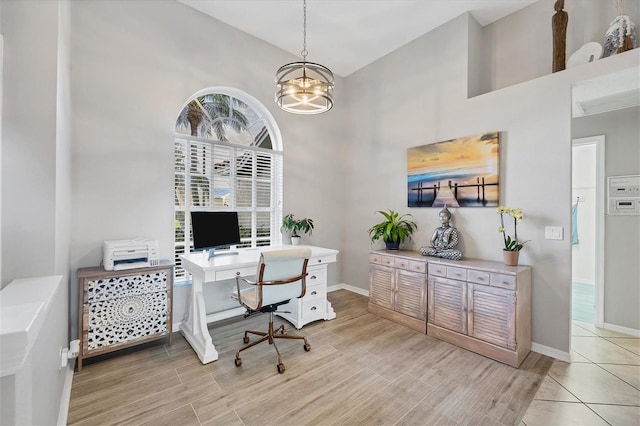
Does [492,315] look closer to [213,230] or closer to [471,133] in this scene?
[471,133]

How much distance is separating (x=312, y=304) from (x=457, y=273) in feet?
5.29

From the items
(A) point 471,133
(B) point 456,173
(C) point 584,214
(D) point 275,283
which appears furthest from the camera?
(C) point 584,214

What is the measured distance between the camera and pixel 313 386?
2074mm

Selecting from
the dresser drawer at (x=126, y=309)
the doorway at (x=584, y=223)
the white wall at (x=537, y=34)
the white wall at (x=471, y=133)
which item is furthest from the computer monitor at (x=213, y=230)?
the doorway at (x=584, y=223)

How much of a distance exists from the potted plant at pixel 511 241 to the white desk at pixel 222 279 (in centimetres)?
182

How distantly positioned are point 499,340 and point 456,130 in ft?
7.48

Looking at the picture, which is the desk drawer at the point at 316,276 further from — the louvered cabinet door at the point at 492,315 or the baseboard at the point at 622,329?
the baseboard at the point at 622,329

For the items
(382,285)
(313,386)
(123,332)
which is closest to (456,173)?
(382,285)

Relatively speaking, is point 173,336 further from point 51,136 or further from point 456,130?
point 456,130

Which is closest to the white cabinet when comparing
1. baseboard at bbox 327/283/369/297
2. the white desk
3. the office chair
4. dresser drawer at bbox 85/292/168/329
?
the white desk

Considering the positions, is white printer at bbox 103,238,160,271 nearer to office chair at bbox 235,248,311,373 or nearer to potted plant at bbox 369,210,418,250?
office chair at bbox 235,248,311,373

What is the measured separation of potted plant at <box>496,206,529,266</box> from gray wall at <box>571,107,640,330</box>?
46.7 inches

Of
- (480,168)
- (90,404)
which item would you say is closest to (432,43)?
(480,168)

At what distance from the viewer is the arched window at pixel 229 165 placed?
3.16 metres
